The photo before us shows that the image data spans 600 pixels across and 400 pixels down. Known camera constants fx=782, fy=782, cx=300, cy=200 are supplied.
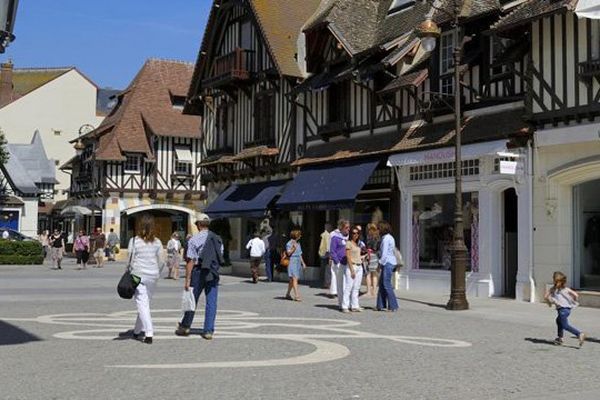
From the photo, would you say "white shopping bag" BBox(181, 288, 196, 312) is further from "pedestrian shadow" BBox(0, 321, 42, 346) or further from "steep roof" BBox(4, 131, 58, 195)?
"steep roof" BBox(4, 131, 58, 195)

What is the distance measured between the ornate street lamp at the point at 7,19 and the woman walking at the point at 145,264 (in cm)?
344

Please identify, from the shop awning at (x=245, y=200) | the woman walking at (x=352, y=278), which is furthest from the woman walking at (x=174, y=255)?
the woman walking at (x=352, y=278)

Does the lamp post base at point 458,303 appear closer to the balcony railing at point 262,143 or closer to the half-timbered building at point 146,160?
the balcony railing at point 262,143

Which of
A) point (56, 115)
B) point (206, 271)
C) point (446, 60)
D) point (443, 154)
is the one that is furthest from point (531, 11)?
point (56, 115)

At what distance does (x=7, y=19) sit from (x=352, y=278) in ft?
28.5

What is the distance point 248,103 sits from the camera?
29.3 metres

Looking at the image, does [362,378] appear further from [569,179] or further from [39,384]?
[569,179]

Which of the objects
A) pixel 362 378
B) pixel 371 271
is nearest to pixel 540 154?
pixel 371 271

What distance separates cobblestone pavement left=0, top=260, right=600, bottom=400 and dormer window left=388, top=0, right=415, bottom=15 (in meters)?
10.2

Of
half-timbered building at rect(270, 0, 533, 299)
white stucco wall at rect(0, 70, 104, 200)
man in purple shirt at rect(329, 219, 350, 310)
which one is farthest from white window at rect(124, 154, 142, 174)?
man in purple shirt at rect(329, 219, 350, 310)

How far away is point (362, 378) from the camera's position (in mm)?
8125

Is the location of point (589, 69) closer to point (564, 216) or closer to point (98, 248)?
point (564, 216)

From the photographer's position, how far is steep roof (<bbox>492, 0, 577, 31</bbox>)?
15172 millimetres

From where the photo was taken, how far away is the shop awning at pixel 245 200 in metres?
26.3
